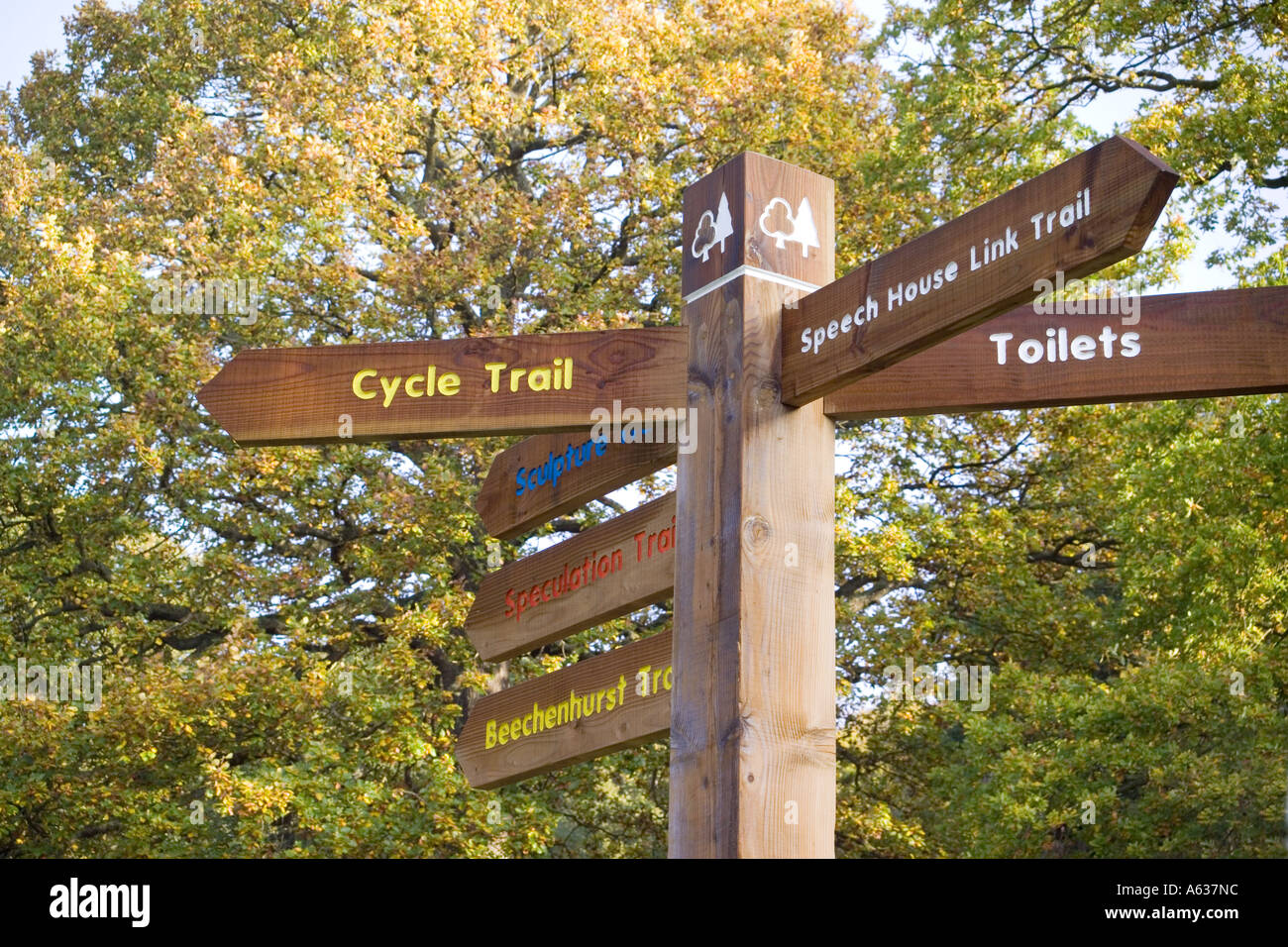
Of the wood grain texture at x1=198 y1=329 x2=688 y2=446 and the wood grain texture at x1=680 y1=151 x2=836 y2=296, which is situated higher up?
the wood grain texture at x1=680 y1=151 x2=836 y2=296

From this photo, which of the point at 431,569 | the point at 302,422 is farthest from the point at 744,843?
the point at 431,569

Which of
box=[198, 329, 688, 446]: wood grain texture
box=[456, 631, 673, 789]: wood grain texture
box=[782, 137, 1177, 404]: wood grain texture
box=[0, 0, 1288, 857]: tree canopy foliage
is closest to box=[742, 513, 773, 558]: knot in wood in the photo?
box=[782, 137, 1177, 404]: wood grain texture

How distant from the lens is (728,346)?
346 cm

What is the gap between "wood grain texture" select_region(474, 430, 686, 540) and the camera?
3.75 meters

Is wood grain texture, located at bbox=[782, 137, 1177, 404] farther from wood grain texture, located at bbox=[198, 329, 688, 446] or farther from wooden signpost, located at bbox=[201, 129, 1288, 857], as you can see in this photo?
wood grain texture, located at bbox=[198, 329, 688, 446]

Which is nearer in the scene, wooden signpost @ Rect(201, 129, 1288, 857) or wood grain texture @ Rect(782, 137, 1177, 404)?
wood grain texture @ Rect(782, 137, 1177, 404)

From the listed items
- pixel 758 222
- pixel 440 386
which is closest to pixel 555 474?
pixel 440 386

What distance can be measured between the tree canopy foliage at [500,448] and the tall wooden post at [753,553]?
760cm

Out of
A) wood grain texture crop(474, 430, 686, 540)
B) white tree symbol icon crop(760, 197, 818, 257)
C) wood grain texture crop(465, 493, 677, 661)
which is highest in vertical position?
white tree symbol icon crop(760, 197, 818, 257)

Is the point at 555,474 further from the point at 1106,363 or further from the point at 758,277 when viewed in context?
the point at 1106,363

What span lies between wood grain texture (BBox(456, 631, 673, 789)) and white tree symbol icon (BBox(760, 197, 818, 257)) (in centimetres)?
101

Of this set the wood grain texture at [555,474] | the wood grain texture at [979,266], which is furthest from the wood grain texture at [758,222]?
the wood grain texture at [555,474]

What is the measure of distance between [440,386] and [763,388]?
781mm

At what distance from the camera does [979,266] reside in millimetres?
3012
